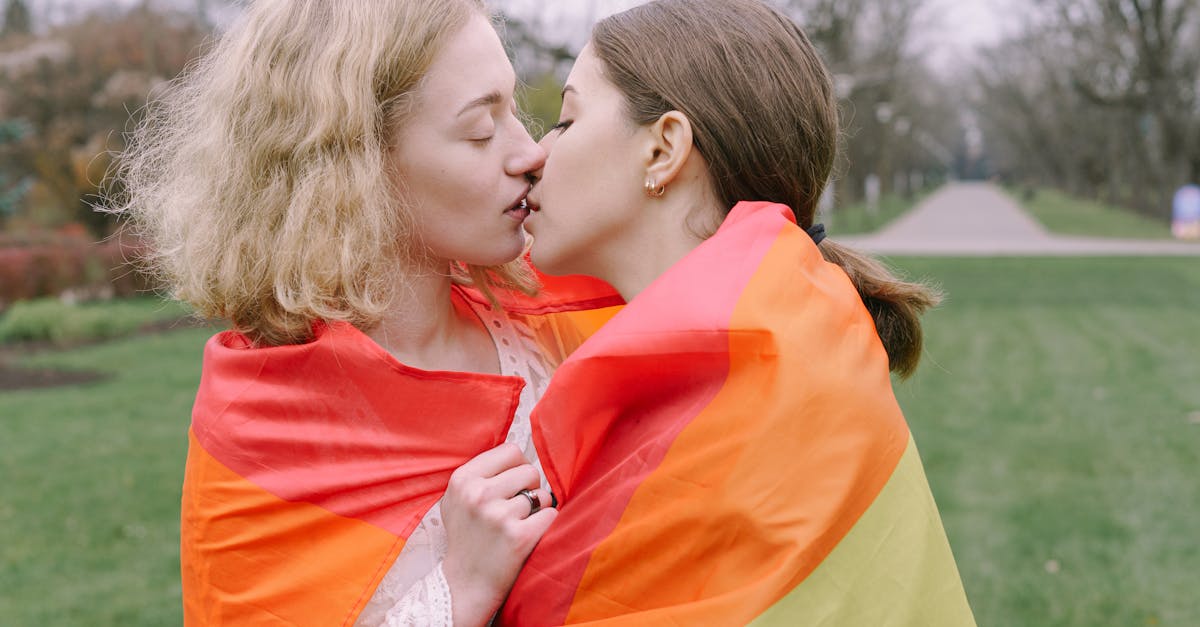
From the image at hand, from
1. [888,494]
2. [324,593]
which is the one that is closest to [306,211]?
[324,593]

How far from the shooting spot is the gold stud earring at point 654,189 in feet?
6.00

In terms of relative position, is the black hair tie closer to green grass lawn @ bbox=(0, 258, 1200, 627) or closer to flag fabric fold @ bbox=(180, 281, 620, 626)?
green grass lawn @ bbox=(0, 258, 1200, 627)

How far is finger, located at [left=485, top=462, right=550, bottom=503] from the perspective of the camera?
1703mm

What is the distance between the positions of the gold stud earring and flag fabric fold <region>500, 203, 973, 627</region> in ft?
0.67

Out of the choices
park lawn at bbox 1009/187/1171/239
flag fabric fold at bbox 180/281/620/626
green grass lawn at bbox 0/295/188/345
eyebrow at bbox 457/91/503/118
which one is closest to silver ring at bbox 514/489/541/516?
flag fabric fold at bbox 180/281/620/626

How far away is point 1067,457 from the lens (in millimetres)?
7387

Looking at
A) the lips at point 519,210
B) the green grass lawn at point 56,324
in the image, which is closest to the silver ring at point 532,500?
the lips at point 519,210

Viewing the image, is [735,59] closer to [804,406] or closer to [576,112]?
[576,112]

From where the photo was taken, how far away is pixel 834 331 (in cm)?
158

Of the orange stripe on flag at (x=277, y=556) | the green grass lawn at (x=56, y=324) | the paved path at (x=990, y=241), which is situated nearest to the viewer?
the orange stripe on flag at (x=277, y=556)

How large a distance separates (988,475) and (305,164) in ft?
20.0

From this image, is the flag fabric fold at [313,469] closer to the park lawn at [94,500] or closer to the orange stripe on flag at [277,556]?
the orange stripe on flag at [277,556]

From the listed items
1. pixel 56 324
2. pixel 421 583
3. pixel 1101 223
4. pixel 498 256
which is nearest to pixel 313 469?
pixel 421 583

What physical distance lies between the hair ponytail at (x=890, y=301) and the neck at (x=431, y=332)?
70 centimetres
